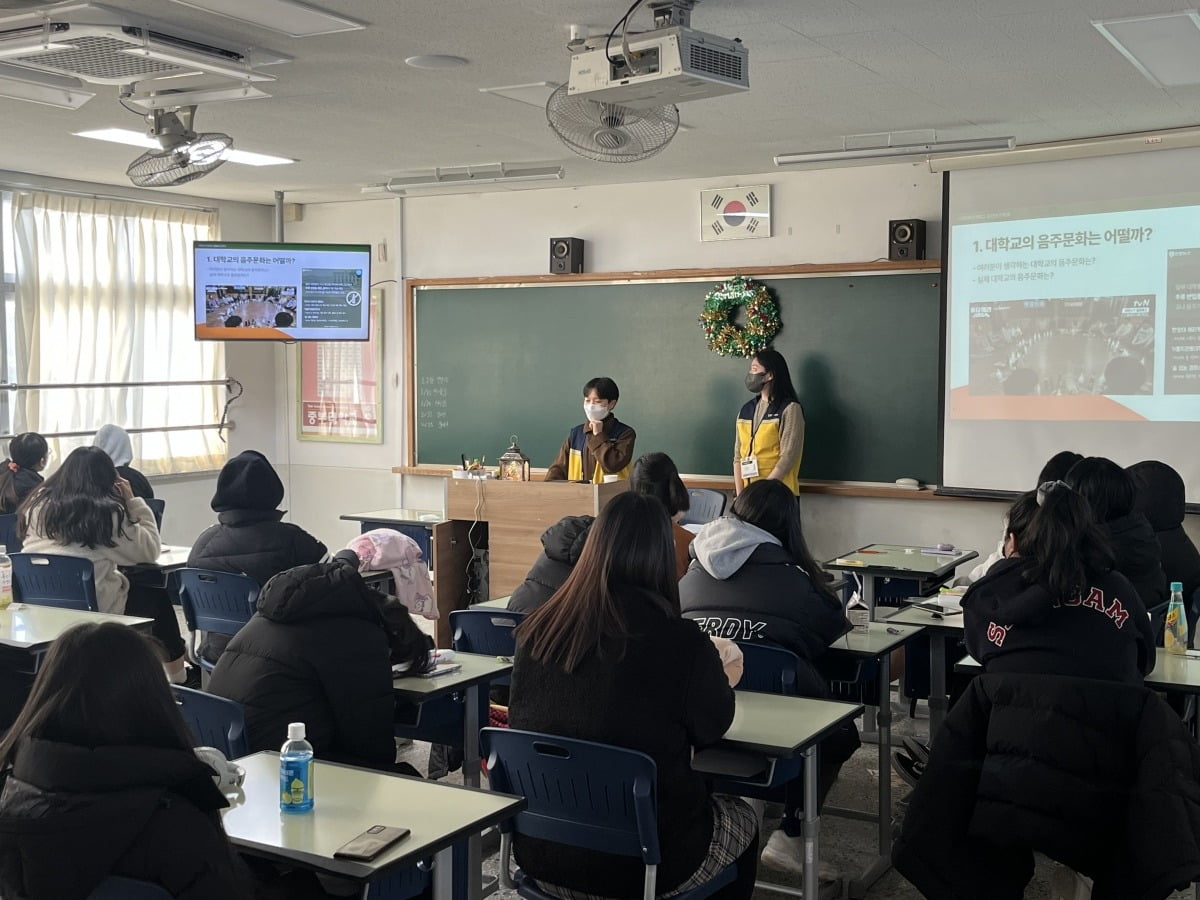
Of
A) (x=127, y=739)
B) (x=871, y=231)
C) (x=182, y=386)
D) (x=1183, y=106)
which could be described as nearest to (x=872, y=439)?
(x=871, y=231)

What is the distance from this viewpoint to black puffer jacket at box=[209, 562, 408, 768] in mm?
2988

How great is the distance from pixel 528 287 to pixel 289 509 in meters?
2.90

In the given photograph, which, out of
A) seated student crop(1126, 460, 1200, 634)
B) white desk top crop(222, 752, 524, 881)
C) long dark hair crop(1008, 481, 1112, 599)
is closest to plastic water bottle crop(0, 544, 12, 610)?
white desk top crop(222, 752, 524, 881)

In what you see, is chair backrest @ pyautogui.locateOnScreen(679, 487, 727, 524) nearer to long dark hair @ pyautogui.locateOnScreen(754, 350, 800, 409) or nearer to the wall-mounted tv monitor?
long dark hair @ pyautogui.locateOnScreen(754, 350, 800, 409)

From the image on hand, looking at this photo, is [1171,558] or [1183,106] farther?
[1183,106]

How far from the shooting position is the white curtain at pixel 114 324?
27.4 ft

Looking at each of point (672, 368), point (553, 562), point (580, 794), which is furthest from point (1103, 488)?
point (672, 368)

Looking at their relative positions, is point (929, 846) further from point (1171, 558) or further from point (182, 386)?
point (182, 386)

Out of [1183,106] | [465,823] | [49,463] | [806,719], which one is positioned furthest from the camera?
[49,463]

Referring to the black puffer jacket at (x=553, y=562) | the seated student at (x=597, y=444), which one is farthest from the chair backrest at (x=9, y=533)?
the black puffer jacket at (x=553, y=562)

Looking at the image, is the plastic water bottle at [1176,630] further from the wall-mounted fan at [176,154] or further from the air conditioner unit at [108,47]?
the wall-mounted fan at [176,154]

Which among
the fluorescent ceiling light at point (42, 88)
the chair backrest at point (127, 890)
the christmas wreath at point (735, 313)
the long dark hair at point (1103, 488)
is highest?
the fluorescent ceiling light at point (42, 88)

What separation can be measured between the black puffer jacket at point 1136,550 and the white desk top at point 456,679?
6.87ft

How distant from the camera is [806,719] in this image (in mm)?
3230
